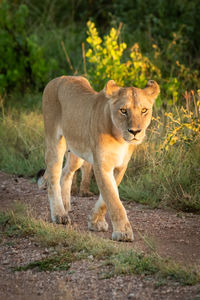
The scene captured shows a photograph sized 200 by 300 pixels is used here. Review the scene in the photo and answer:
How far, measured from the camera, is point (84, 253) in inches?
168

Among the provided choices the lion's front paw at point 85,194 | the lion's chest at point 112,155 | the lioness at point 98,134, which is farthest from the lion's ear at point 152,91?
the lion's front paw at point 85,194

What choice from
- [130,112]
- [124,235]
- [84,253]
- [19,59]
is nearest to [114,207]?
[124,235]

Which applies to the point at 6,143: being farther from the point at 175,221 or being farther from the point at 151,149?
the point at 175,221

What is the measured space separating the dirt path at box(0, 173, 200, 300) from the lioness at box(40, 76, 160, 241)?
0.21 meters

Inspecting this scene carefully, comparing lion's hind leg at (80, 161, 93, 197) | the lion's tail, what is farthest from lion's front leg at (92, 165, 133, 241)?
lion's hind leg at (80, 161, 93, 197)

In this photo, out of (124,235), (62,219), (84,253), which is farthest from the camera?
(62,219)

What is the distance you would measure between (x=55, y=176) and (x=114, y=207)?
3.55ft

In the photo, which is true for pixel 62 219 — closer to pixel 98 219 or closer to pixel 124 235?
pixel 98 219

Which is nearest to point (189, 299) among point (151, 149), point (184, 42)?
point (151, 149)

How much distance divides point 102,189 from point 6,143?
363cm

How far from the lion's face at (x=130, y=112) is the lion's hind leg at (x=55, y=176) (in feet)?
3.42

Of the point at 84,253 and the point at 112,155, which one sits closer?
the point at 84,253

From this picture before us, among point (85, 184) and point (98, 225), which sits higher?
point (98, 225)

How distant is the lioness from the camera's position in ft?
15.3
